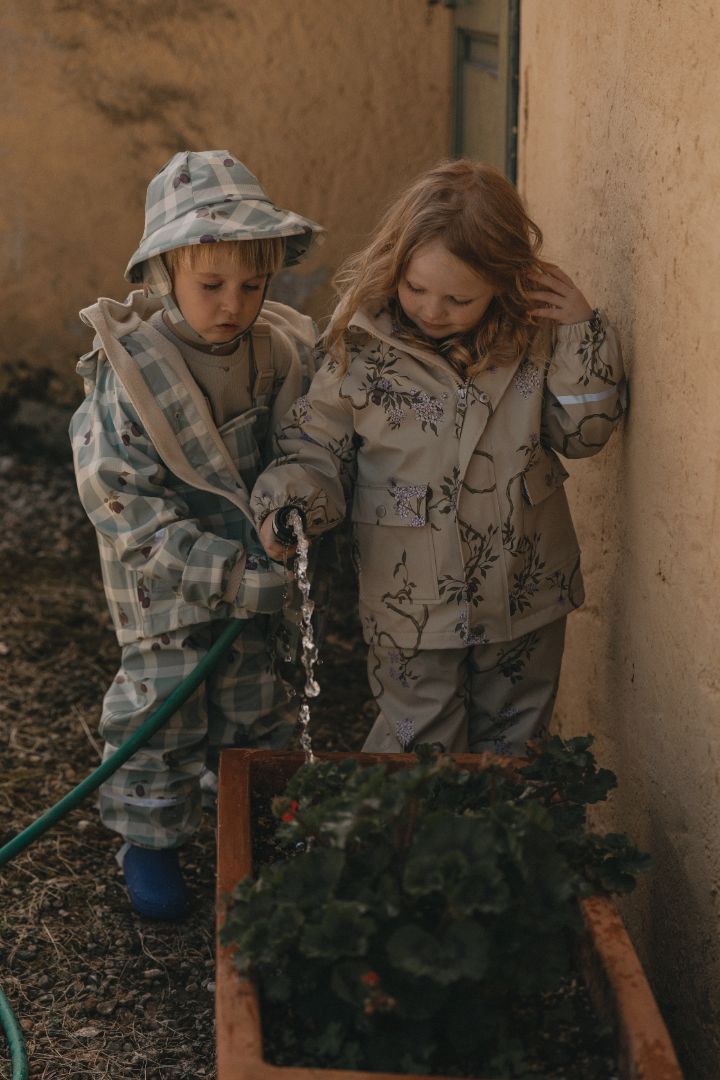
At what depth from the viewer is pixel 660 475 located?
2172 mm

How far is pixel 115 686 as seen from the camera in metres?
2.71

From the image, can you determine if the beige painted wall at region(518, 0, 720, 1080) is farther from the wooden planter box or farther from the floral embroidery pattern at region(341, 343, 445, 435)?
the floral embroidery pattern at region(341, 343, 445, 435)

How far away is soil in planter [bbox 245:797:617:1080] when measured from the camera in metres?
1.67

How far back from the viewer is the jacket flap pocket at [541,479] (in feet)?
7.87

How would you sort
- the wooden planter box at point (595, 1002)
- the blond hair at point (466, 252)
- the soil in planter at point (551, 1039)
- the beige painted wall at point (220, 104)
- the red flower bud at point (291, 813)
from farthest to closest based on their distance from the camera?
the beige painted wall at point (220, 104)
the blond hair at point (466, 252)
the red flower bud at point (291, 813)
the soil in planter at point (551, 1039)
the wooden planter box at point (595, 1002)

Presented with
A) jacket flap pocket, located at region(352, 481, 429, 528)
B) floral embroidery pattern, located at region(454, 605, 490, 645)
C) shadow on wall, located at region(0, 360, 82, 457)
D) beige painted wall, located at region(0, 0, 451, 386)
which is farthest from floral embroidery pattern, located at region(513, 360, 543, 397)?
shadow on wall, located at region(0, 360, 82, 457)

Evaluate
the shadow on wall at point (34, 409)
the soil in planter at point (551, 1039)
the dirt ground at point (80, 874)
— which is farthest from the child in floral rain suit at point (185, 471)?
the shadow on wall at point (34, 409)

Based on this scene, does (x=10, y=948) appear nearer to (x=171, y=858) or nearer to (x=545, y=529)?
(x=171, y=858)

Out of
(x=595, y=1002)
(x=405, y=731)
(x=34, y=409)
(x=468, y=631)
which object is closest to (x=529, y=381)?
(x=468, y=631)

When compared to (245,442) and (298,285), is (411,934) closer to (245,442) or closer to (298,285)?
(245,442)

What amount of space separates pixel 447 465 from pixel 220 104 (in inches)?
115

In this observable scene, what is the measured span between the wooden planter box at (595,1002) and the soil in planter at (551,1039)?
2 centimetres

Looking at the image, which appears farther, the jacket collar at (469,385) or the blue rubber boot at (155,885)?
the blue rubber boot at (155,885)

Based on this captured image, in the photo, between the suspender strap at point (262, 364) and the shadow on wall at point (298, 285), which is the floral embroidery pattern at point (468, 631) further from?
the shadow on wall at point (298, 285)
